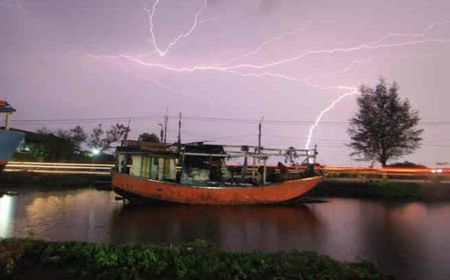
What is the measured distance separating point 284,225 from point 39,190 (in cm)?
1830

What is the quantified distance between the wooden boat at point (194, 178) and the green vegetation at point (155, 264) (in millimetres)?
15231

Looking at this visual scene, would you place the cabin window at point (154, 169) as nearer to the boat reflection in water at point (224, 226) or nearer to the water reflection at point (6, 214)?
the boat reflection in water at point (224, 226)

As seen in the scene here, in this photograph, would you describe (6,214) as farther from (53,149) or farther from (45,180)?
(53,149)

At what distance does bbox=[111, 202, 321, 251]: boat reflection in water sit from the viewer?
13.9 m

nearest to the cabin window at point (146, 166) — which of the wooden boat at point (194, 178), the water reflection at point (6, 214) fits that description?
the wooden boat at point (194, 178)

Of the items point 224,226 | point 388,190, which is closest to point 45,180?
point 224,226

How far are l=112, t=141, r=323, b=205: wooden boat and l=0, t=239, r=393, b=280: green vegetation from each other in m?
15.2

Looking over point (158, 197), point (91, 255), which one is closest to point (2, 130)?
point (158, 197)

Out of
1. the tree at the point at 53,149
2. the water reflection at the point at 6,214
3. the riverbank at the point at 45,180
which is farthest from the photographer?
the tree at the point at 53,149

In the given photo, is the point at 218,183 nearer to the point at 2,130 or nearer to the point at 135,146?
the point at 135,146

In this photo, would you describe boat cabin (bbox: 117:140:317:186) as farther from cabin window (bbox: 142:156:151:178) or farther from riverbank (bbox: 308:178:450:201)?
riverbank (bbox: 308:178:450:201)

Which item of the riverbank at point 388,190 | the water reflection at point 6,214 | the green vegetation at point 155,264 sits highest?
the riverbank at point 388,190

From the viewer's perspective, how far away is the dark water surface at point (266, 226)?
41.8ft

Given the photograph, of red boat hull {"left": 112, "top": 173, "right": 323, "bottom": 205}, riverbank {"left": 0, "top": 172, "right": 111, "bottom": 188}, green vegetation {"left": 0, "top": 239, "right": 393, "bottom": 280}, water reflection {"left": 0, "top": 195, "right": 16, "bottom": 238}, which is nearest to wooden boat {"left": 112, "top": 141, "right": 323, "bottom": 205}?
red boat hull {"left": 112, "top": 173, "right": 323, "bottom": 205}
